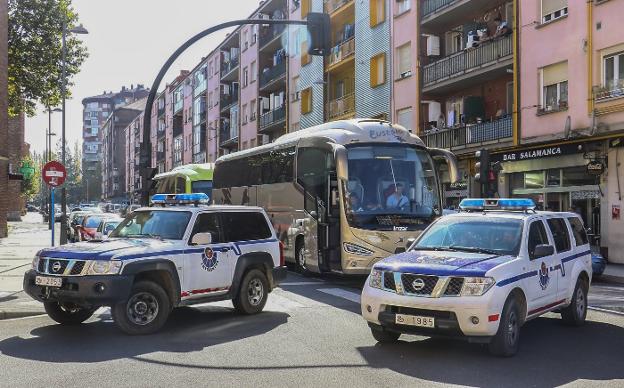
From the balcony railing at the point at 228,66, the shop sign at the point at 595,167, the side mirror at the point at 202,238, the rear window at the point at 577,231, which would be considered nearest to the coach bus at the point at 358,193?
the side mirror at the point at 202,238

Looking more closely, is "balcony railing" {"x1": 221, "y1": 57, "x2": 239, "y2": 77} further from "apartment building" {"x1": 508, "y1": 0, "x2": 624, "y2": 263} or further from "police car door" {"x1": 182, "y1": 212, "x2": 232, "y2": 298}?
"police car door" {"x1": 182, "y1": 212, "x2": 232, "y2": 298}

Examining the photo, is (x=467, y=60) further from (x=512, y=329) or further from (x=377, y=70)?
(x=512, y=329)

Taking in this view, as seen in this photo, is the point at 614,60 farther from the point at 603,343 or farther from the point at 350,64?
the point at 350,64

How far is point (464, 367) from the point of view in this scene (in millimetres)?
6637

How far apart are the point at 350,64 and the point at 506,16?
12098 mm

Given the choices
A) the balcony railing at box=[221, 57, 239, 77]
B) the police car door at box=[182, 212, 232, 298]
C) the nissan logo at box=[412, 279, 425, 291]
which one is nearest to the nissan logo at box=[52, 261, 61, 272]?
the police car door at box=[182, 212, 232, 298]

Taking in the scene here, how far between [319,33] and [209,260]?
708 cm

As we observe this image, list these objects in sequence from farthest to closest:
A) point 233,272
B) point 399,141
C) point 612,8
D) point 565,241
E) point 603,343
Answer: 1. point 612,8
2. point 399,141
3. point 233,272
4. point 565,241
5. point 603,343

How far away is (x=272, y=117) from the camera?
44781 mm

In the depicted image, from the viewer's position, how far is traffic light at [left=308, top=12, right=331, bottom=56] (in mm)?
14453

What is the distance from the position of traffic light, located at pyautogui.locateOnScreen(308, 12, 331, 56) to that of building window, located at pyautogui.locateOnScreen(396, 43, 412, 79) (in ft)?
49.0

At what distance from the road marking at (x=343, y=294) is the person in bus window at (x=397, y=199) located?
6.57ft

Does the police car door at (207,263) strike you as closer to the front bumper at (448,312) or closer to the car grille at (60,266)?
the car grille at (60,266)

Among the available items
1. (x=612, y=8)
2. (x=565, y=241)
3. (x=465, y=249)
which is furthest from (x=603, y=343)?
(x=612, y=8)
